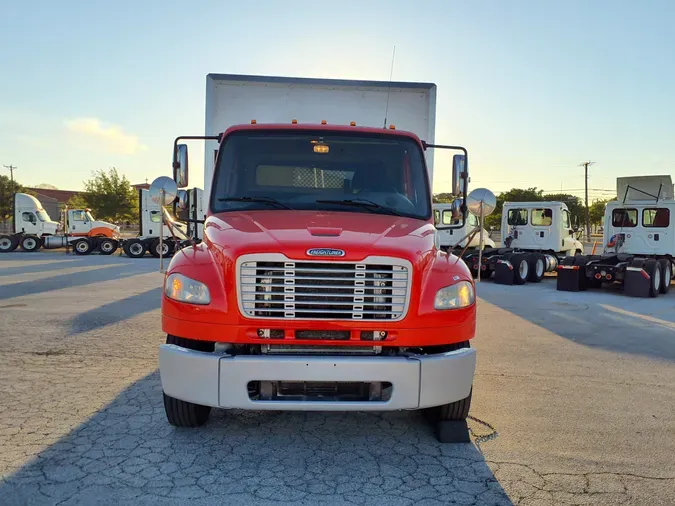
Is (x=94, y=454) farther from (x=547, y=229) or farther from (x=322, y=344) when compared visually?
(x=547, y=229)

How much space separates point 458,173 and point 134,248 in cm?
2394

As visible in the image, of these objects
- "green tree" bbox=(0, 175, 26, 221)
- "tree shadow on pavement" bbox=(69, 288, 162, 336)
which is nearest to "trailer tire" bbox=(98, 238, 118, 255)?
"tree shadow on pavement" bbox=(69, 288, 162, 336)

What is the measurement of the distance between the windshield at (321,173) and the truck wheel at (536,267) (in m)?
12.3

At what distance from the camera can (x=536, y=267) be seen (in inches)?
623

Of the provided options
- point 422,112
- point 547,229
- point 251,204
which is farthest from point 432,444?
point 547,229

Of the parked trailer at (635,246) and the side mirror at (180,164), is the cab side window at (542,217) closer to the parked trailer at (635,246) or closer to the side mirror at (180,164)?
the parked trailer at (635,246)

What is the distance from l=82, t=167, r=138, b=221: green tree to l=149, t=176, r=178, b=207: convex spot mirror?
160ft

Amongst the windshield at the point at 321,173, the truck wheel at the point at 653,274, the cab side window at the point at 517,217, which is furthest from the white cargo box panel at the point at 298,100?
the cab side window at the point at 517,217

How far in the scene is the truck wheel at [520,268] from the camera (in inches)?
603

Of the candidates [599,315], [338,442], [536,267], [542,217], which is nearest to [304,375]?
[338,442]

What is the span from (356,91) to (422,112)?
35.6 inches

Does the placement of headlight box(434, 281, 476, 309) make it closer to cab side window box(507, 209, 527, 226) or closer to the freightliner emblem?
the freightliner emblem

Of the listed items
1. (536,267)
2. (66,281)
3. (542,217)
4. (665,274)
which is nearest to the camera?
(665,274)

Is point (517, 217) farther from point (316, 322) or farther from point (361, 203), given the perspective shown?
point (316, 322)
